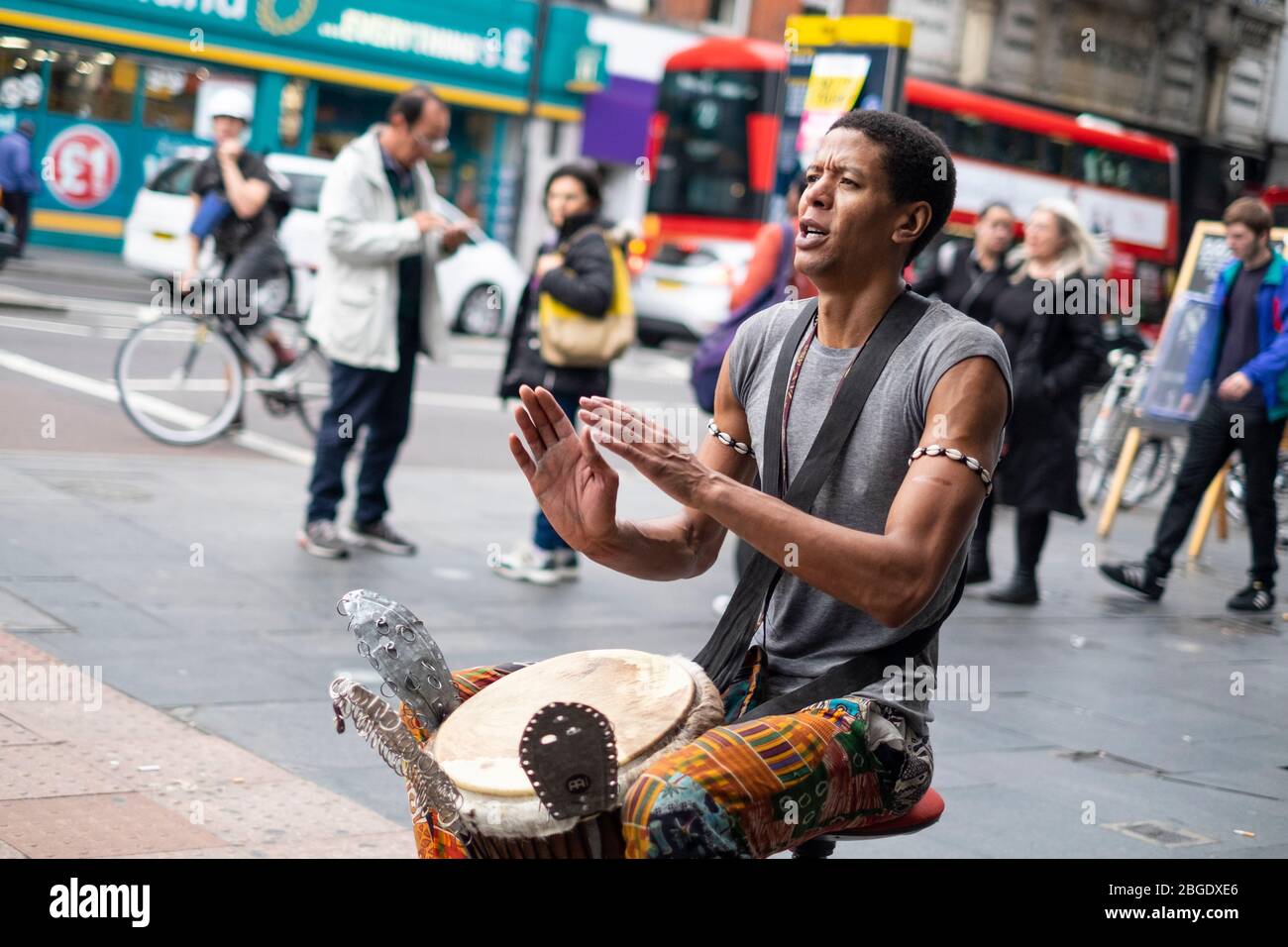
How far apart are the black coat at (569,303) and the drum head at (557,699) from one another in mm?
4556

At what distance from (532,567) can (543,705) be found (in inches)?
196

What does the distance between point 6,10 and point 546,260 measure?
1796 centimetres

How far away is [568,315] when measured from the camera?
735cm

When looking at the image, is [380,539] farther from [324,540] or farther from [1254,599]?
[1254,599]

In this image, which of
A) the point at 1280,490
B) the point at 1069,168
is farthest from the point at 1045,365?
the point at 1069,168

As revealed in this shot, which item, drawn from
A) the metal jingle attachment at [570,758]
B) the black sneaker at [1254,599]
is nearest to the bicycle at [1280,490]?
the black sneaker at [1254,599]

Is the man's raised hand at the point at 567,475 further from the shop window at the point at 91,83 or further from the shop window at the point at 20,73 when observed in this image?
the shop window at the point at 91,83

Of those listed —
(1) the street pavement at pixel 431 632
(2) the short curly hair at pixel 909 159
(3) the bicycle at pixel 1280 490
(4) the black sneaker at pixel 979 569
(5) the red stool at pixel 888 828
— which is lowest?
(1) the street pavement at pixel 431 632

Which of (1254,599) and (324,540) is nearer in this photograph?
(324,540)

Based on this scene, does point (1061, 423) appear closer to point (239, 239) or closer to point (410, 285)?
point (410, 285)

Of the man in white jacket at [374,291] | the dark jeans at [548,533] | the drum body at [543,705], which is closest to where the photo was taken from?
the drum body at [543,705]

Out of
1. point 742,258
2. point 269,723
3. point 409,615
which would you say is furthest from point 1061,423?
point 742,258

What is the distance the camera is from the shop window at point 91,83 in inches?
920
